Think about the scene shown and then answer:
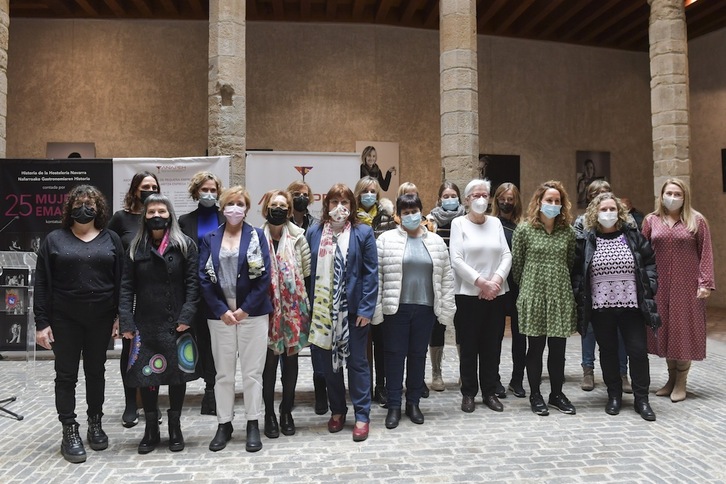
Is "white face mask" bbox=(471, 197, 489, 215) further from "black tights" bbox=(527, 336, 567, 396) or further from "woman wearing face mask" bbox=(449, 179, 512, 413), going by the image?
"black tights" bbox=(527, 336, 567, 396)

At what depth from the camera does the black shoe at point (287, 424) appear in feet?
12.8

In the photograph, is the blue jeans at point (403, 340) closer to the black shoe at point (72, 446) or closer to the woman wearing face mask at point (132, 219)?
the woman wearing face mask at point (132, 219)

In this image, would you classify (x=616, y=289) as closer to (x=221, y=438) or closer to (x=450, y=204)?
(x=450, y=204)

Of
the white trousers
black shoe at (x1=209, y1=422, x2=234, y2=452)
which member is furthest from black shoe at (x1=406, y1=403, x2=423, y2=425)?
black shoe at (x1=209, y1=422, x2=234, y2=452)

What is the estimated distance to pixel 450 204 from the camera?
4891 millimetres

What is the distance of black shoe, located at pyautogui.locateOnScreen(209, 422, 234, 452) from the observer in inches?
141

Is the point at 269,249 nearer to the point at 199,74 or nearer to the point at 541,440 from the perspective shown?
the point at 541,440

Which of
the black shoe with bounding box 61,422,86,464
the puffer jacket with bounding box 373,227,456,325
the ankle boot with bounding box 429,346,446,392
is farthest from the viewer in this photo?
the ankle boot with bounding box 429,346,446,392

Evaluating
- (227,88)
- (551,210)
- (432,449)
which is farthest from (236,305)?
(227,88)

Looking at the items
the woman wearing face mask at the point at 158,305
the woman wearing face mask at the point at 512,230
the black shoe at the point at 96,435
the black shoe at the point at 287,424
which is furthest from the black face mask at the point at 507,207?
the black shoe at the point at 96,435

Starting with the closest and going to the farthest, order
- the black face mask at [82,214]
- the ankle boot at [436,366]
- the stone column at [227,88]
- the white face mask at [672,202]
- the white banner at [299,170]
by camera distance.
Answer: the black face mask at [82,214], the white face mask at [672,202], the ankle boot at [436,366], the white banner at [299,170], the stone column at [227,88]

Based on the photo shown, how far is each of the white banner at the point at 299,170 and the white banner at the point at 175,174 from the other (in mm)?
695

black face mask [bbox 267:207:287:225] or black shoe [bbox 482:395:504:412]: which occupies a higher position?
black face mask [bbox 267:207:287:225]

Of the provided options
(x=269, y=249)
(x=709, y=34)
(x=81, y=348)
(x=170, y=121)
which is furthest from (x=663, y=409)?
(x=709, y=34)
